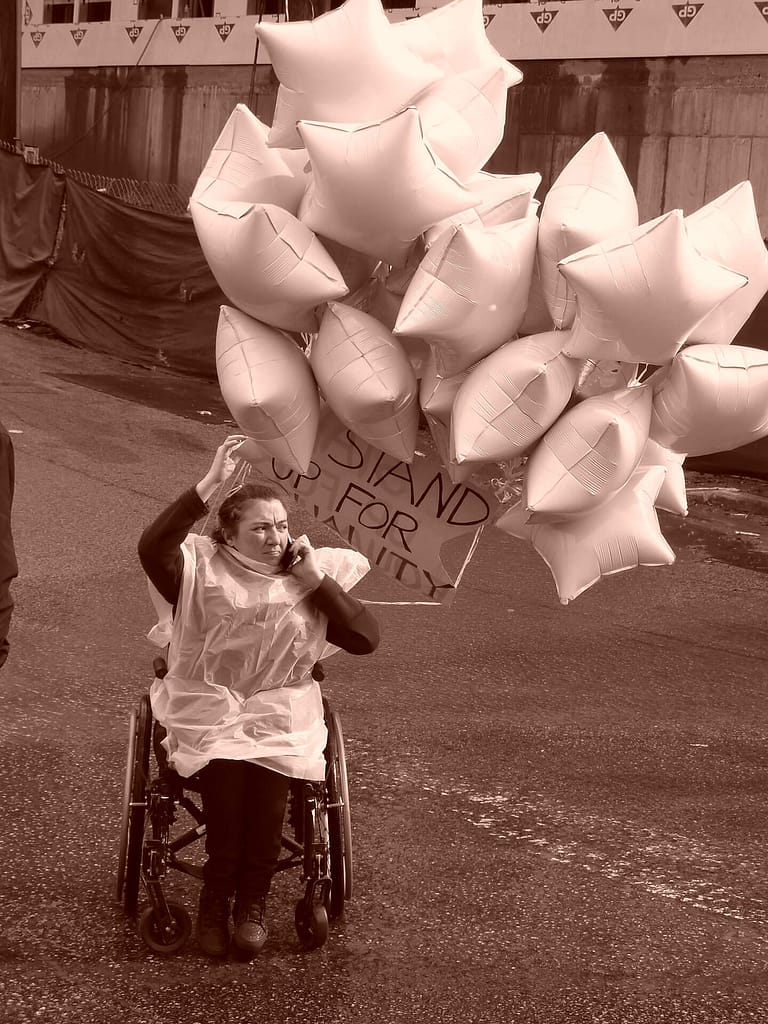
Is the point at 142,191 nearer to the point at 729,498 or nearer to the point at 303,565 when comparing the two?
the point at 729,498

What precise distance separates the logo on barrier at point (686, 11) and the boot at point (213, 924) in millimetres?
16025

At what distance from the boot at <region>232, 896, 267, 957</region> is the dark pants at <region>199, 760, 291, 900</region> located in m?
0.03

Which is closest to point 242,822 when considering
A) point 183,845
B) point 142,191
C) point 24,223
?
point 183,845

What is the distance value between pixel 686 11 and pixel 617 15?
1.03 metres

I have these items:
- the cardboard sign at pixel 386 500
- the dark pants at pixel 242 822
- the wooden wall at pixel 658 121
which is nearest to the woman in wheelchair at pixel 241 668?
the dark pants at pixel 242 822

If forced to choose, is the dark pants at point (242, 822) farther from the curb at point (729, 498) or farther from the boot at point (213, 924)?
the curb at point (729, 498)

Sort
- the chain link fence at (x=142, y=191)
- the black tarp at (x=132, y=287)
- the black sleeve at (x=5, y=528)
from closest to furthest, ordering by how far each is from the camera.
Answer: the black sleeve at (x=5, y=528)
the black tarp at (x=132, y=287)
the chain link fence at (x=142, y=191)

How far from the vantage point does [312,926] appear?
14.5 feet

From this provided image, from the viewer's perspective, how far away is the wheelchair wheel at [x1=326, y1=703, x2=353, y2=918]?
448 cm

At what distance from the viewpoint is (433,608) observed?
861 cm

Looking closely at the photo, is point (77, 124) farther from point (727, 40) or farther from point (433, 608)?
point (433, 608)

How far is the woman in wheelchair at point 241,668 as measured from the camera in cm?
438

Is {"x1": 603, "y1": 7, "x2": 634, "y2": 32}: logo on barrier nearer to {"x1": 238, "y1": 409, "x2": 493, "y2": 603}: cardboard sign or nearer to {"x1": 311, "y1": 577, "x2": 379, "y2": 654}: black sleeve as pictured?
{"x1": 311, "y1": 577, "x2": 379, "y2": 654}: black sleeve

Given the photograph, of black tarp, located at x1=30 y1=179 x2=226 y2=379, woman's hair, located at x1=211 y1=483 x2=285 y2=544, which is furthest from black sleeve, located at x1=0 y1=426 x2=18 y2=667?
black tarp, located at x1=30 y1=179 x2=226 y2=379
